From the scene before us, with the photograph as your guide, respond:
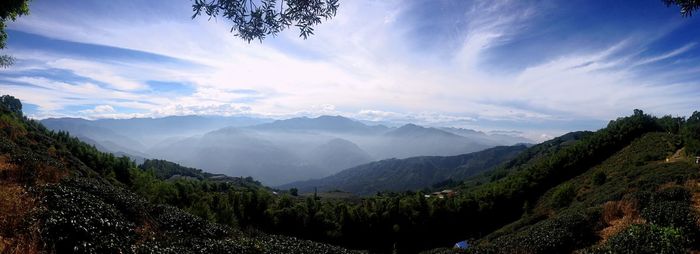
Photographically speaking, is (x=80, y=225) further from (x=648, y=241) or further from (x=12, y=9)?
(x=648, y=241)

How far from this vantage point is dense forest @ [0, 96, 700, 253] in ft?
42.1

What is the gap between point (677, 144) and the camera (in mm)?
96188

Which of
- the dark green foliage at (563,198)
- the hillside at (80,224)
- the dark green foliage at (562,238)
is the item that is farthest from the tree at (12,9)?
the dark green foliage at (563,198)

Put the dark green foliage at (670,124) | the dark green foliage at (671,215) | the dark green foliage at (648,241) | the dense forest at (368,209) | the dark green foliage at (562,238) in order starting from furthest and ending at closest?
the dark green foliage at (670,124) → the dark green foliage at (562,238) → the dark green foliage at (671,215) → the dark green foliage at (648,241) → the dense forest at (368,209)

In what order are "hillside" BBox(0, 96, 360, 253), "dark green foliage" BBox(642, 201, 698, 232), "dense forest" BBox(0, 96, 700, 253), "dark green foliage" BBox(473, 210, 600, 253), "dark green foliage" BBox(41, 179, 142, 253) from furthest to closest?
"dark green foliage" BBox(473, 210, 600, 253) < "dark green foliage" BBox(642, 201, 698, 232) < "dense forest" BBox(0, 96, 700, 253) < "dark green foliage" BBox(41, 179, 142, 253) < "hillside" BBox(0, 96, 360, 253)

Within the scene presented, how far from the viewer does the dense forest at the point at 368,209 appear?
42.1ft

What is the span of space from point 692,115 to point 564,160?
110m

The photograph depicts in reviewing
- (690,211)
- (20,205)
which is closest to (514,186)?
(690,211)

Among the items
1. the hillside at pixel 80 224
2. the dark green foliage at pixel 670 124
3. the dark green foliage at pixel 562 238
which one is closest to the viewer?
the hillside at pixel 80 224

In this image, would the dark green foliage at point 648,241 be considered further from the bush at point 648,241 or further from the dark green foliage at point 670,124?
the dark green foliage at point 670,124

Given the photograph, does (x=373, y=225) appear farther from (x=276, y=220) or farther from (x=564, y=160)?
(x=564, y=160)

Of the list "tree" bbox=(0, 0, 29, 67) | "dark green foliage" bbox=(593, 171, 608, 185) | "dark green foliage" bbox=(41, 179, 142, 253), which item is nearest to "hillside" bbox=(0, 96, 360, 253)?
"dark green foliage" bbox=(41, 179, 142, 253)

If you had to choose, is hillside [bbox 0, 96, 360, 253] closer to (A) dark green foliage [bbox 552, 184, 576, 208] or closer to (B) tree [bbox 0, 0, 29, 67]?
(B) tree [bbox 0, 0, 29, 67]

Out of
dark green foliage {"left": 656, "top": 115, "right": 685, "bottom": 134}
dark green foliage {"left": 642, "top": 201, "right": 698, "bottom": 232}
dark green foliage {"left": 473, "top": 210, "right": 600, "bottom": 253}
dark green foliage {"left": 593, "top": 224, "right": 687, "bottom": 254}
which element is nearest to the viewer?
dark green foliage {"left": 593, "top": 224, "right": 687, "bottom": 254}
